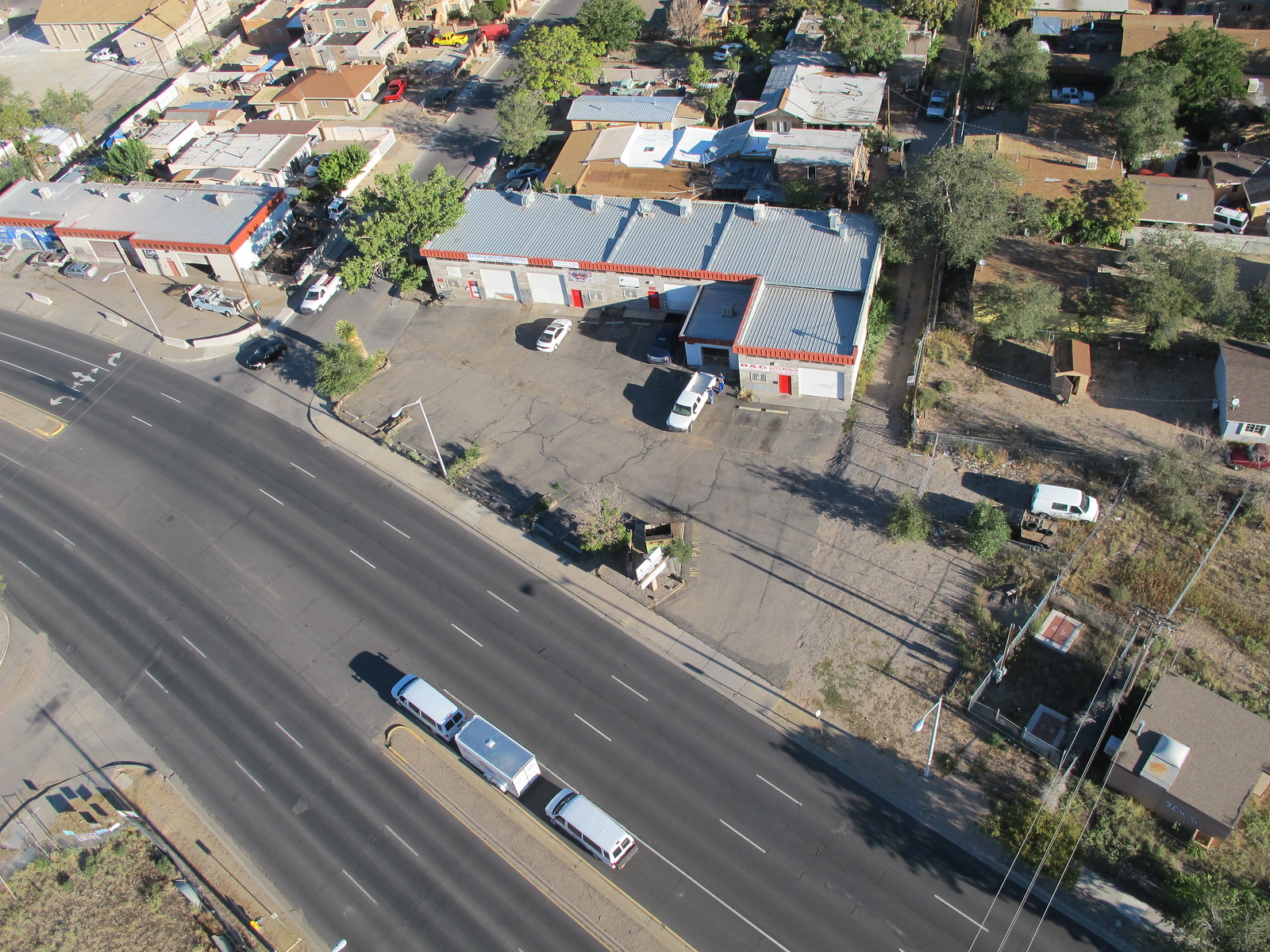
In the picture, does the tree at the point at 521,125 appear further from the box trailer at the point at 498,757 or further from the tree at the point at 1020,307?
the box trailer at the point at 498,757

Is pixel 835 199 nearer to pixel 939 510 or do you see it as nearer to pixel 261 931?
pixel 939 510

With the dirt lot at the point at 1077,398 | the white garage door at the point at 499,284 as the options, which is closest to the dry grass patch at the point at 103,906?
the white garage door at the point at 499,284

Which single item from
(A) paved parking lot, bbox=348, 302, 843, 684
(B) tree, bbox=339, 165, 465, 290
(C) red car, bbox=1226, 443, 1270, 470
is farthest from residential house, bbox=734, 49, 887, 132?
(C) red car, bbox=1226, 443, 1270, 470

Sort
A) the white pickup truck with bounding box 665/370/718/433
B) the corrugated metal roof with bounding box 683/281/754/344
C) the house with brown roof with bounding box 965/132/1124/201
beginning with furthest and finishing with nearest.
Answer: the house with brown roof with bounding box 965/132/1124/201 < the corrugated metal roof with bounding box 683/281/754/344 < the white pickup truck with bounding box 665/370/718/433

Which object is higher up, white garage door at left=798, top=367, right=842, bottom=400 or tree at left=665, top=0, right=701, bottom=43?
tree at left=665, top=0, right=701, bottom=43

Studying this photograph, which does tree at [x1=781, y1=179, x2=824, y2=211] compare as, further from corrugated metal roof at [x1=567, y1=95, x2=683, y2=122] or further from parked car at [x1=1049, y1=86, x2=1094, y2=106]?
parked car at [x1=1049, y1=86, x2=1094, y2=106]
